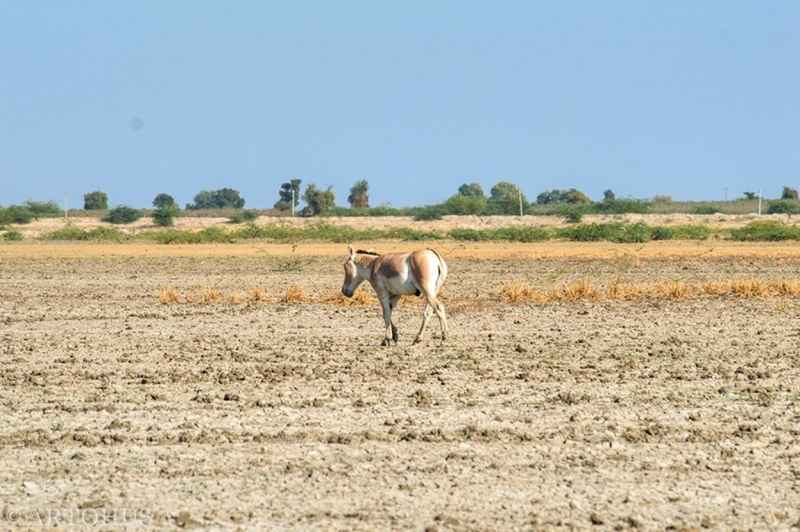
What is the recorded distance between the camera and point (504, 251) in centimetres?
5719

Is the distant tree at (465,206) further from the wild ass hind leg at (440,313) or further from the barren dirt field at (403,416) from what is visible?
the wild ass hind leg at (440,313)

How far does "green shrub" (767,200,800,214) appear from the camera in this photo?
111338 mm

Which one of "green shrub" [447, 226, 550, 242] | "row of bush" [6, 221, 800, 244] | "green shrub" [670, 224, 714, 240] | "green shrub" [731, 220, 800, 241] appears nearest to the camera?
"green shrub" [731, 220, 800, 241]

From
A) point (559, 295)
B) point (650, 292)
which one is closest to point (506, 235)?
point (650, 292)

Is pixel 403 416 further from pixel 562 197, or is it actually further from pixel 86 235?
pixel 562 197

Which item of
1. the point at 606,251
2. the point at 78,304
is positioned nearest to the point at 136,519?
the point at 78,304

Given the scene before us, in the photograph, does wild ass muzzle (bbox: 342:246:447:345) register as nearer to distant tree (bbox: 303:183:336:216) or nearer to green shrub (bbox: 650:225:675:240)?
green shrub (bbox: 650:225:675:240)

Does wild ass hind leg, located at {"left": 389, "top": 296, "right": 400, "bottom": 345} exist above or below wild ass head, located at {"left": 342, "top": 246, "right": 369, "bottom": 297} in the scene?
below

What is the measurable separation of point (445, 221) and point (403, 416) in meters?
86.1

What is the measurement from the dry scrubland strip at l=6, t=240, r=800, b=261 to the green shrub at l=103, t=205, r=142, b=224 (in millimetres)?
41285

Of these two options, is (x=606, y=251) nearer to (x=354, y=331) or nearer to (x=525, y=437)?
(x=354, y=331)

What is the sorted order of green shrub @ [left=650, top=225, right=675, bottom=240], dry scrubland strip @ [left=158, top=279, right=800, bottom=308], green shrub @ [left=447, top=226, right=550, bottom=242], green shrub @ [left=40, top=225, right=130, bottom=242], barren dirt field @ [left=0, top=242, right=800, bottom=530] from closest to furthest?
barren dirt field @ [left=0, top=242, right=800, bottom=530] → dry scrubland strip @ [left=158, top=279, right=800, bottom=308] → green shrub @ [left=650, top=225, right=675, bottom=240] → green shrub @ [left=447, top=226, right=550, bottom=242] → green shrub @ [left=40, top=225, right=130, bottom=242]

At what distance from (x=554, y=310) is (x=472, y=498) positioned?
16.7 m

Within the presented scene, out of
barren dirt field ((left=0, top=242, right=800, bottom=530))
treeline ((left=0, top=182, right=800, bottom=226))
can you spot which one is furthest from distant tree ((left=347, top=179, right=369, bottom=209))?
barren dirt field ((left=0, top=242, right=800, bottom=530))
